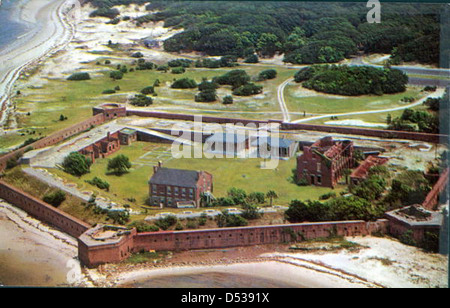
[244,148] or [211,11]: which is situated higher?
[211,11]

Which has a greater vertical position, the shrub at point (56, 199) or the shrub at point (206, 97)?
the shrub at point (206, 97)

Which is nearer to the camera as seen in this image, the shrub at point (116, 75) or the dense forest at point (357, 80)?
the dense forest at point (357, 80)

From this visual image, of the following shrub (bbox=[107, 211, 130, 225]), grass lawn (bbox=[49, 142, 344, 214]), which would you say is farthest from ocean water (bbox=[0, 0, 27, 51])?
shrub (bbox=[107, 211, 130, 225])

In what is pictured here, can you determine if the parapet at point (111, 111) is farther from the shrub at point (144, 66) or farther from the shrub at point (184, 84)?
the shrub at point (144, 66)

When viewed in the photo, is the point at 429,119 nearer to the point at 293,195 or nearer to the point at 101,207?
the point at 293,195

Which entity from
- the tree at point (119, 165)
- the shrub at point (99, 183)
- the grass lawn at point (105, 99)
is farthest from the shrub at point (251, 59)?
the shrub at point (99, 183)
